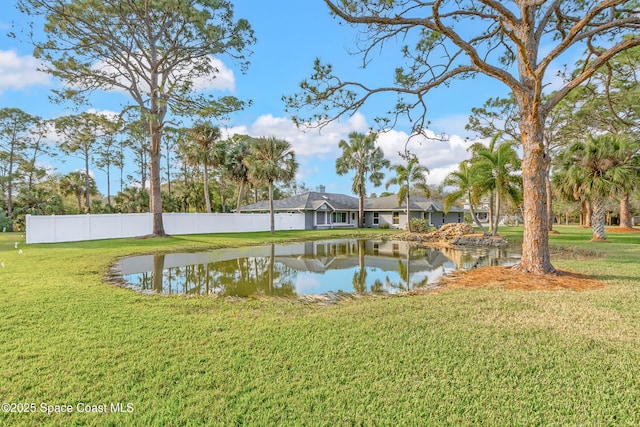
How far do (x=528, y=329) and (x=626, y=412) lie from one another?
162cm

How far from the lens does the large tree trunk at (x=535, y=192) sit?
7.11 metres

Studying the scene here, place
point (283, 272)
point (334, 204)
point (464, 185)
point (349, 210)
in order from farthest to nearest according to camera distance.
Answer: point (349, 210), point (334, 204), point (464, 185), point (283, 272)

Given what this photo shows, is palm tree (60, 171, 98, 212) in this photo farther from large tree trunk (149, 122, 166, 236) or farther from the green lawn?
the green lawn

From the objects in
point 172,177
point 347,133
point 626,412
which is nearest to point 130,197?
point 172,177

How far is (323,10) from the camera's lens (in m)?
7.16

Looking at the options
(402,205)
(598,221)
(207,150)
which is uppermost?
(207,150)

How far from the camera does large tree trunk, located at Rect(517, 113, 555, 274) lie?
23.3 feet

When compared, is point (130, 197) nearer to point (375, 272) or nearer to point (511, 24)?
point (375, 272)

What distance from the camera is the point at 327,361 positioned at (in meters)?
3.15

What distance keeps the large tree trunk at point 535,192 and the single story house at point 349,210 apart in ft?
77.3

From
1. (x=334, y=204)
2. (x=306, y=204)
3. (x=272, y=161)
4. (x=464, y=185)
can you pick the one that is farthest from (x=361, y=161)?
(x=464, y=185)

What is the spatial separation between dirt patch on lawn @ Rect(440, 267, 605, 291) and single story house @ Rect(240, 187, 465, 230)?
23050 mm

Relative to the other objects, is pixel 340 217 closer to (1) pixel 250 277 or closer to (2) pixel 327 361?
(1) pixel 250 277

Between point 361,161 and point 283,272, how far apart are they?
22.5m
